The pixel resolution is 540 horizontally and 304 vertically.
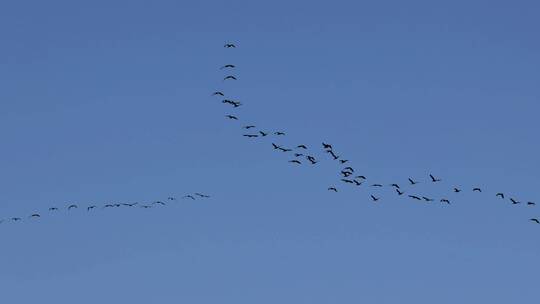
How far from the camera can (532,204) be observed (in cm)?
10188

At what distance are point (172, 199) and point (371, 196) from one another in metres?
24.1

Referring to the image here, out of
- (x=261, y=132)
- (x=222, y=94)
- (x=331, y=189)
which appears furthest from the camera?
(x=331, y=189)

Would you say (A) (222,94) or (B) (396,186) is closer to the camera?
(A) (222,94)

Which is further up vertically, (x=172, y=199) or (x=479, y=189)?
(x=479, y=189)

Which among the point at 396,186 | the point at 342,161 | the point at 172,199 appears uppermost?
the point at 396,186

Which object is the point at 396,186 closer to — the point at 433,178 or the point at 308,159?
the point at 433,178

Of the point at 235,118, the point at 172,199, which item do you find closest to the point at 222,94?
the point at 235,118

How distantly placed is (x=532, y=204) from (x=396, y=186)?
15.1m

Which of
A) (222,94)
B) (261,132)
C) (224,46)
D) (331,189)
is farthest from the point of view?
(331,189)

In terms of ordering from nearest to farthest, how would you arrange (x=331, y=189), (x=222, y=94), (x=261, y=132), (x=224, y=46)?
(x=224, y=46) → (x=222, y=94) → (x=261, y=132) → (x=331, y=189)

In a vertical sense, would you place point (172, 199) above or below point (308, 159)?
below

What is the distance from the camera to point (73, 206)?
335 feet

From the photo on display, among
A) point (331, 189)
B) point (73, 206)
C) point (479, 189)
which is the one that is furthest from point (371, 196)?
point (73, 206)

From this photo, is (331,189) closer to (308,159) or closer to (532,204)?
(308,159)
